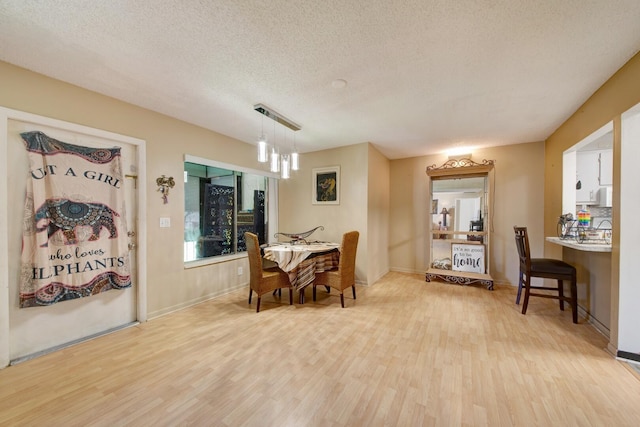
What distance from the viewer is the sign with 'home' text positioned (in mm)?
4059

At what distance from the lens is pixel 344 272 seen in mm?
3143

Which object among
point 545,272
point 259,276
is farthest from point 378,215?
point 259,276

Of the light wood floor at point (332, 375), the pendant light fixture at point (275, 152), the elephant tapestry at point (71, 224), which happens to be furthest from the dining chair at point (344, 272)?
the elephant tapestry at point (71, 224)

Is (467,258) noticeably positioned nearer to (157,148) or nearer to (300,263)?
(300,263)

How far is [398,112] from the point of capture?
111 inches

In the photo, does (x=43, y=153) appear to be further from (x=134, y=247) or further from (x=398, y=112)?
(x=398, y=112)

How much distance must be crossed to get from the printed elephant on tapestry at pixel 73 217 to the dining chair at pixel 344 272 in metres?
2.47

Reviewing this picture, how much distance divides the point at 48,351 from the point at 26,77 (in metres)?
2.39

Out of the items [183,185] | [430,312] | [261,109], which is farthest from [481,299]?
[183,185]

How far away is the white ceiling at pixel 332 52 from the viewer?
1.42m

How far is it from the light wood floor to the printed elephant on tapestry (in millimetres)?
1053

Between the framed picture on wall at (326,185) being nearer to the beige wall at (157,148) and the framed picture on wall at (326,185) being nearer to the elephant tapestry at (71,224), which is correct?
→ the beige wall at (157,148)

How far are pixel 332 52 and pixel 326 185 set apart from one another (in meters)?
2.69

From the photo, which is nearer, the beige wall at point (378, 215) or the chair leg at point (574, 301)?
the chair leg at point (574, 301)
